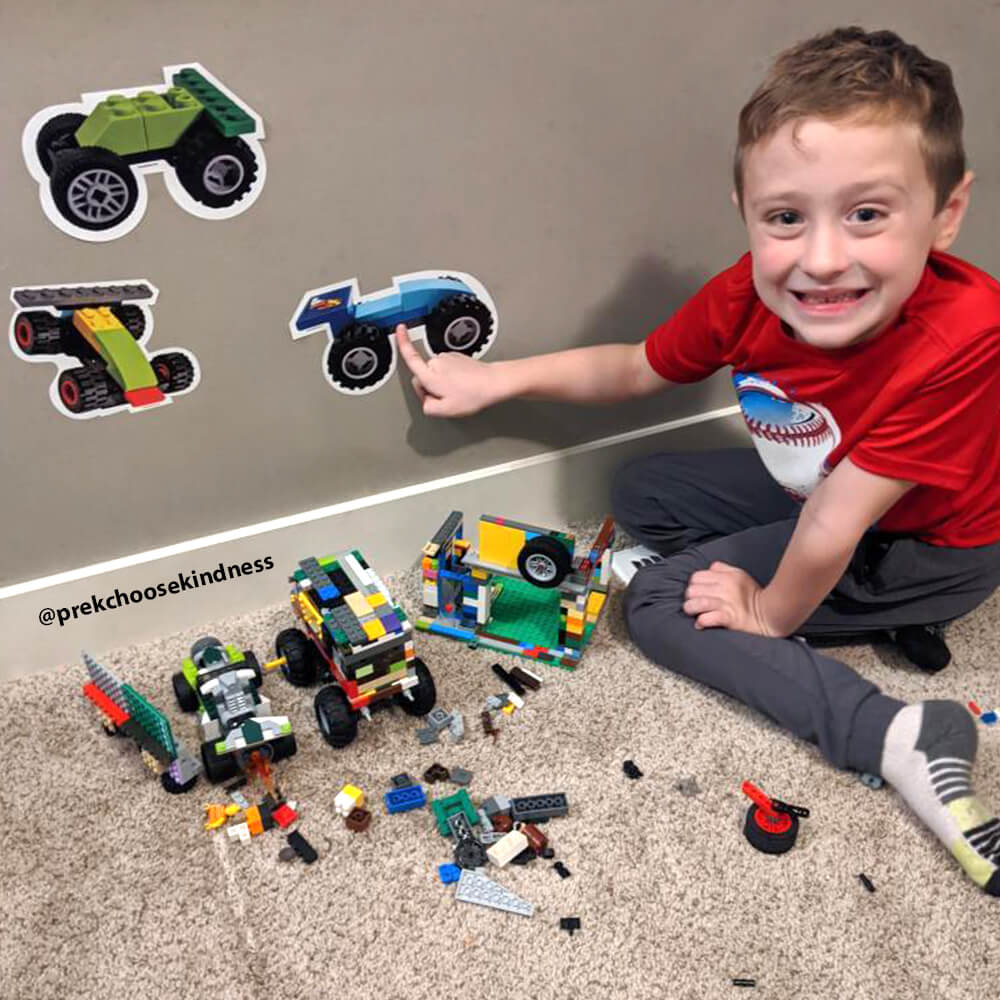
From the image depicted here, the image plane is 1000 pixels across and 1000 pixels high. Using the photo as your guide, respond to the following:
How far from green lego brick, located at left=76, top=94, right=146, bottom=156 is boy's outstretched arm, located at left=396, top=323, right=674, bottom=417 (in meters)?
0.35

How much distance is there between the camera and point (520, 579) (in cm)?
112

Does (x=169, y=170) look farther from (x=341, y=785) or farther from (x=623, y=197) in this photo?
(x=341, y=785)

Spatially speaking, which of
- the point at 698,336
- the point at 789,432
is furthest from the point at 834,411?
the point at 698,336

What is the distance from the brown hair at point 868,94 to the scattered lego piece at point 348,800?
714 millimetres

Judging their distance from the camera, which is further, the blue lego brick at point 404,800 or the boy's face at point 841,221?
the blue lego brick at point 404,800

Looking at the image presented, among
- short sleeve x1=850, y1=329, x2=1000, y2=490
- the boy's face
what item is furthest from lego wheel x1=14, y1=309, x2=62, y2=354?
short sleeve x1=850, y1=329, x2=1000, y2=490

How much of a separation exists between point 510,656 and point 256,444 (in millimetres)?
385

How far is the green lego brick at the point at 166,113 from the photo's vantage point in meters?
0.83

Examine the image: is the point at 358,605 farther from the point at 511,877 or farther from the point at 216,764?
the point at 511,877

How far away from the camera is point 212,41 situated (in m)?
0.83

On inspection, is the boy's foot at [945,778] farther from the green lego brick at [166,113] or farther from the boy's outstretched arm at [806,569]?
the green lego brick at [166,113]

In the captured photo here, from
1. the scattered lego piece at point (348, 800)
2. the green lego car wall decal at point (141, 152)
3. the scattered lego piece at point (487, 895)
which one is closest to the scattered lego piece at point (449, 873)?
the scattered lego piece at point (487, 895)

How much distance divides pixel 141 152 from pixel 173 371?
23 centimetres

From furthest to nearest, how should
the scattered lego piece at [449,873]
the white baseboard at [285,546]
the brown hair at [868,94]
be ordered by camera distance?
the white baseboard at [285,546] < the scattered lego piece at [449,873] < the brown hair at [868,94]
